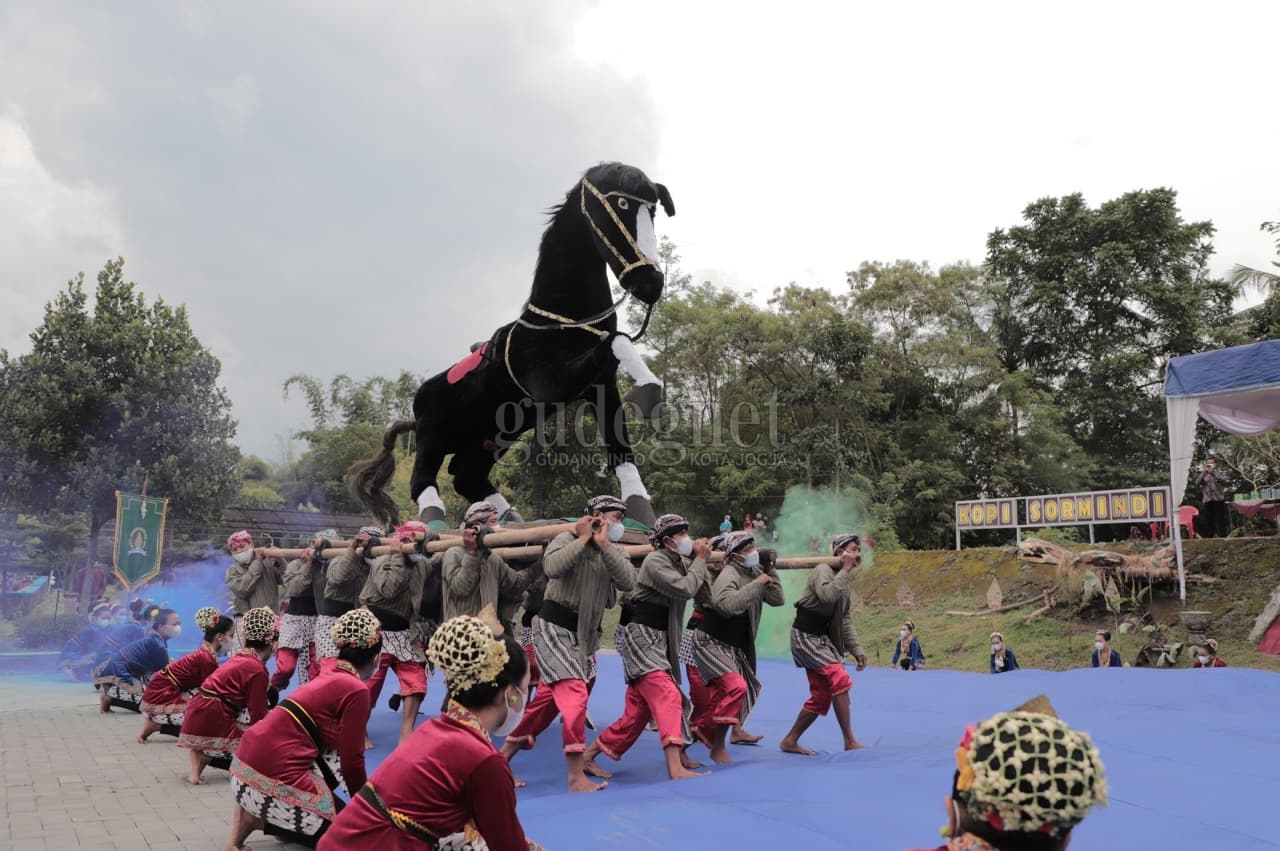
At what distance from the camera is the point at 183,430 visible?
1669 centimetres

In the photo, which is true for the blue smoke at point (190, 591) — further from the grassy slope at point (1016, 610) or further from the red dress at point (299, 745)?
the red dress at point (299, 745)

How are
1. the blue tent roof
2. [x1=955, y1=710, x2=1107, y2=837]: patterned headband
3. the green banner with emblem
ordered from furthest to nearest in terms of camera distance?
the green banner with emblem
the blue tent roof
[x1=955, y1=710, x2=1107, y2=837]: patterned headband

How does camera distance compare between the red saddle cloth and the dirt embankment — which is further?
the dirt embankment

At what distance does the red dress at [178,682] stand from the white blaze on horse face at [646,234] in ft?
13.9

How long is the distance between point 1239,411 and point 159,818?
34.1 ft

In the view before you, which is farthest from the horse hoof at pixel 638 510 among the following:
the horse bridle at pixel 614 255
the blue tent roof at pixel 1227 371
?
the blue tent roof at pixel 1227 371

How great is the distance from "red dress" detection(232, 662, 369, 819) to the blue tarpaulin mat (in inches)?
34.7

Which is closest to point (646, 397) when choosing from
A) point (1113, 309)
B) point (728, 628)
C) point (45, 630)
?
point (728, 628)

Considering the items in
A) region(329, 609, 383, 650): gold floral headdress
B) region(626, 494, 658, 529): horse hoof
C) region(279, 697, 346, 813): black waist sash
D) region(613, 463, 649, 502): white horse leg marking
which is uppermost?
region(613, 463, 649, 502): white horse leg marking

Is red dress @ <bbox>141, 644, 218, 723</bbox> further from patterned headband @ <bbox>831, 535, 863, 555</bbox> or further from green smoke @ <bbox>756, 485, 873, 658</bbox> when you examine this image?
green smoke @ <bbox>756, 485, 873, 658</bbox>

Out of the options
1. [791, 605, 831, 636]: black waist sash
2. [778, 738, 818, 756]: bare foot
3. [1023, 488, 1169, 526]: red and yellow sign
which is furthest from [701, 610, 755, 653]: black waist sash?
[1023, 488, 1169, 526]: red and yellow sign

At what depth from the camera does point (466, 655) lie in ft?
8.01

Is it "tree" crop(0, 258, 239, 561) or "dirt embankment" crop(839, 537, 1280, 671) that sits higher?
"tree" crop(0, 258, 239, 561)

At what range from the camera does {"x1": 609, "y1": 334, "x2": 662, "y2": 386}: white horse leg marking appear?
5.41 metres
